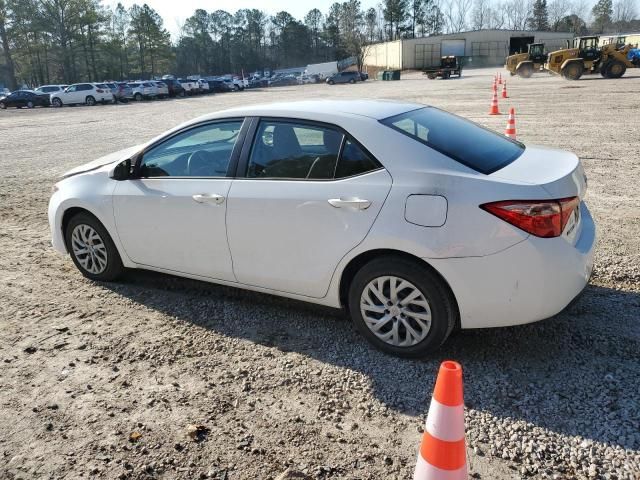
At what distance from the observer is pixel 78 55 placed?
3209 inches

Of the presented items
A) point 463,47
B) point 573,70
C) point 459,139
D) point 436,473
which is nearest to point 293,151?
point 459,139

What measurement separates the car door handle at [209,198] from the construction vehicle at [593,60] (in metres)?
35.4

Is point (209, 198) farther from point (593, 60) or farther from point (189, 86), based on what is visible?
point (189, 86)

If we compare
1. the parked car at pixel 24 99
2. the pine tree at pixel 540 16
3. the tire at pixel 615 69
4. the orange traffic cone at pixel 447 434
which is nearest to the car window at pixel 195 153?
the orange traffic cone at pixel 447 434

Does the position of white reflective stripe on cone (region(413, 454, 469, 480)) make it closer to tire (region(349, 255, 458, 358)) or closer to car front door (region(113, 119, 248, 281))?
tire (region(349, 255, 458, 358))

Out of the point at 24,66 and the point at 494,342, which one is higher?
the point at 24,66

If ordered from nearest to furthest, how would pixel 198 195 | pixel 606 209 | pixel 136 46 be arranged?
1. pixel 198 195
2. pixel 606 209
3. pixel 136 46

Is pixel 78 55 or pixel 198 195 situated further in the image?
pixel 78 55

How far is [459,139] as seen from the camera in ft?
12.1

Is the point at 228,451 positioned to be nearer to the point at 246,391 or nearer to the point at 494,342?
the point at 246,391

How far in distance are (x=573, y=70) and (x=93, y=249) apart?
35562 millimetres

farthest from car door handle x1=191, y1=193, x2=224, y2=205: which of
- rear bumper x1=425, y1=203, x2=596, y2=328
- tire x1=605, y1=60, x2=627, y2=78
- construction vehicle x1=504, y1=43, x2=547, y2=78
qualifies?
construction vehicle x1=504, y1=43, x2=547, y2=78

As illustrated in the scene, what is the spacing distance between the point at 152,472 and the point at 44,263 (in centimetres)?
382

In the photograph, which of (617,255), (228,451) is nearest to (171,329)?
(228,451)
